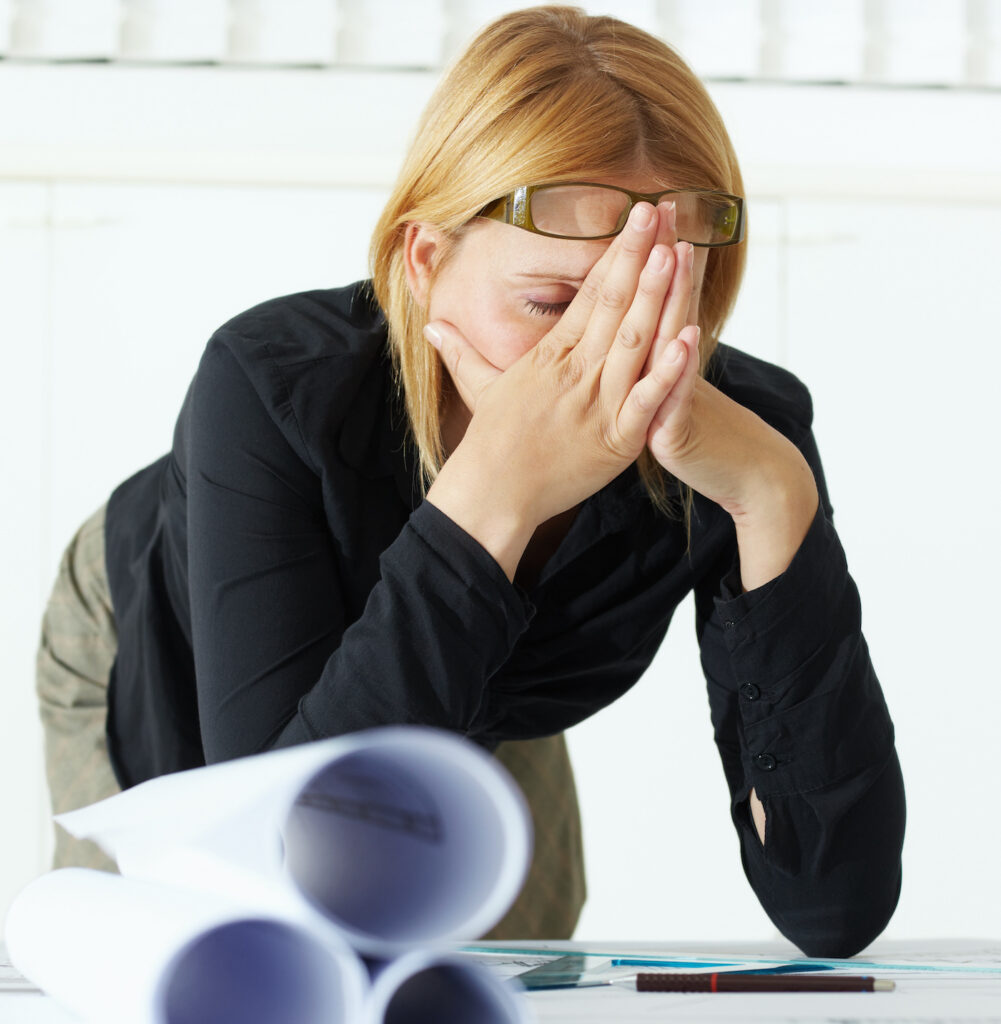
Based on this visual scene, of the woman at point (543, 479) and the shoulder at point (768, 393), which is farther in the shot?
the shoulder at point (768, 393)

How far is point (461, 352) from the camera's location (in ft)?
2.61

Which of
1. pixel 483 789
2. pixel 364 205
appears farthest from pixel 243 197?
pixel 483 789

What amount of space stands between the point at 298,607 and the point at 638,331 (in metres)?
0.27

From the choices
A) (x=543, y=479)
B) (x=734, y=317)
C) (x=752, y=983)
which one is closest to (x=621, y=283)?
(x=543, y=479)

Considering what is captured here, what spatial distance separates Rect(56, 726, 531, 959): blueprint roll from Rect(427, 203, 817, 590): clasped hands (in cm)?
33

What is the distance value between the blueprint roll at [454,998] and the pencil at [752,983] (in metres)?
0.24

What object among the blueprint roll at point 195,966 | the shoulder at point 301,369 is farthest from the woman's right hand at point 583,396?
the blueprint roll at point 195,966

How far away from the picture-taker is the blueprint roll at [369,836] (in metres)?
0.33

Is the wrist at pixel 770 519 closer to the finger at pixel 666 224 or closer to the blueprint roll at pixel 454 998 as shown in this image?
the finger at pixel 666 224

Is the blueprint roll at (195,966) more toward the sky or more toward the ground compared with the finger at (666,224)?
more toward the ground

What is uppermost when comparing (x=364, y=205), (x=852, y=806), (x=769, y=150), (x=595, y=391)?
(x=769, y=150)

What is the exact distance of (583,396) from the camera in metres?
0.74

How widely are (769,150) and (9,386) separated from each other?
1.18 m

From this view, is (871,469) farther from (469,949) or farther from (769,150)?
(469,949)
